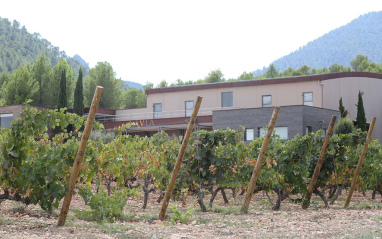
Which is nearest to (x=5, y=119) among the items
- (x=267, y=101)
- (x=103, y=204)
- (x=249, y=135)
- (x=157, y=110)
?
(x=157, y=110)

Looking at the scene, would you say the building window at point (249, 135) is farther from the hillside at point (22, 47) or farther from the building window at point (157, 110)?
the hillside at point (22, 47)

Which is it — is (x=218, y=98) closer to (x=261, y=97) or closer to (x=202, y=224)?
(x=261, y=97)

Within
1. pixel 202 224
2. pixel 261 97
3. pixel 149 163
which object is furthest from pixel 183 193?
pixel 261 97

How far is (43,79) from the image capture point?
180 feet

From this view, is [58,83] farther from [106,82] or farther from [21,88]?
[106,82]

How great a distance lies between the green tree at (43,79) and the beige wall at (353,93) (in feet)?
98.6

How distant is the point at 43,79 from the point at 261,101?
27736 millimetres

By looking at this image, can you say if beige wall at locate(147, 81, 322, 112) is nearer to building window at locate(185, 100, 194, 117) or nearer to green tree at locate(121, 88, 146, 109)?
building window at locate(185, 100, 194, 117)

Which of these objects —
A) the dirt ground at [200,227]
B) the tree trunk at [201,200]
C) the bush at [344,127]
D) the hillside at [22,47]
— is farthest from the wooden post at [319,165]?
the hillside at [22,47]

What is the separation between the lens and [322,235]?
22.5ft

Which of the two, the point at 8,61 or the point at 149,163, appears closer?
the point at 149,163

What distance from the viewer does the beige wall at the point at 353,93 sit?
116 ft

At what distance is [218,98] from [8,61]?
9820 centimetres

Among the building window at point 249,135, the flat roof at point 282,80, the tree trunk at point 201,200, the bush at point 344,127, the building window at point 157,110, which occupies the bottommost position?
the tree trunk at point 201,200
